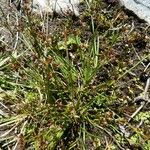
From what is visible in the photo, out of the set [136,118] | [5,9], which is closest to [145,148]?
[136,118]

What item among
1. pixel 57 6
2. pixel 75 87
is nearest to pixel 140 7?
pixel 57 6

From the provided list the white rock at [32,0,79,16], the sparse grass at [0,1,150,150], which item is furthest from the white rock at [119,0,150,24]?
the white rock at [32,0,79,16]

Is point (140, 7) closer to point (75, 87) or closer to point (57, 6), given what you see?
point (57, 6)

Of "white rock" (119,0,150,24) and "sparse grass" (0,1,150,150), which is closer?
"sparse grass" (0,1,150,150)

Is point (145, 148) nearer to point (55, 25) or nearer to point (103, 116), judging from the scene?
point (103, 116)

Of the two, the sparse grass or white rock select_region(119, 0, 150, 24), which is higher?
white rock select_region(119, 0, 150, 24)

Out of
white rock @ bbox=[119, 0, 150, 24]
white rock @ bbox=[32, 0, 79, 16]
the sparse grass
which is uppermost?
white rock @ bbox=[32, 0, 79, 16]

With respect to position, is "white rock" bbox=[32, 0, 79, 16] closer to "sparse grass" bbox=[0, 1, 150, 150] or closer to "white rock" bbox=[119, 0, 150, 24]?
"sparse grass" bbox=[0, 1, 150, 150]

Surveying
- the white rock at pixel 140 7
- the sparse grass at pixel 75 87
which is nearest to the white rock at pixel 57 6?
the sparse grass at pixel 75 87
